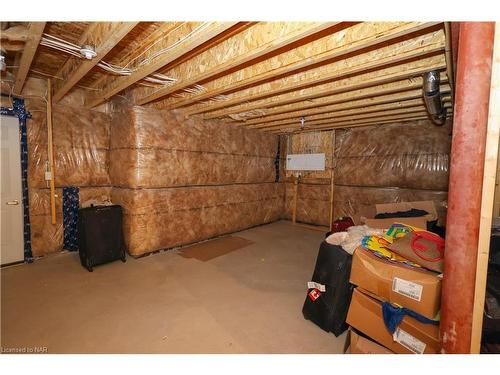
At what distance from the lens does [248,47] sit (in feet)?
6.24

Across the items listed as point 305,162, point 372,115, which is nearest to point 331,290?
point 372,115

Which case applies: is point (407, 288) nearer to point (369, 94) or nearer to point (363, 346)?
point (363, 346)

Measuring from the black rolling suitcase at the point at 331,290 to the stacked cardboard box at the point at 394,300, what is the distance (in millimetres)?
149

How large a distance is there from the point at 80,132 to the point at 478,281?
185 inches

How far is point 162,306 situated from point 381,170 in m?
4.72

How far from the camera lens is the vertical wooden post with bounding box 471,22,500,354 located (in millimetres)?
923

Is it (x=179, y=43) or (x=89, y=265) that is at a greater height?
(x=179, y=43)

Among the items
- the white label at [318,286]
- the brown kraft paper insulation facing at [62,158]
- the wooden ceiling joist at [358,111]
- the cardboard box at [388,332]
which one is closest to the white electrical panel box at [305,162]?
the wooden ceiling joist at [358,111]

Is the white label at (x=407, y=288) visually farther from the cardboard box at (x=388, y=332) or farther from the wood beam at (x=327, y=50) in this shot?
the wood beam at (x=327, y=50)

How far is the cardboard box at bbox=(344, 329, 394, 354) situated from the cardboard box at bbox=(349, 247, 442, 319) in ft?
1.11

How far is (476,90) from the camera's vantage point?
94cm

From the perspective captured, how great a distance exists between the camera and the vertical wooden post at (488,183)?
92 cm
